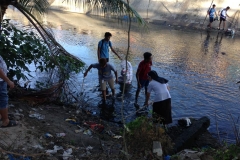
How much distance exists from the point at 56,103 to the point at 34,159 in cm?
285

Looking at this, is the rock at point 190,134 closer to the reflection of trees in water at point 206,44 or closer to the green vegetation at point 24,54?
the green vegetation at point 24,54

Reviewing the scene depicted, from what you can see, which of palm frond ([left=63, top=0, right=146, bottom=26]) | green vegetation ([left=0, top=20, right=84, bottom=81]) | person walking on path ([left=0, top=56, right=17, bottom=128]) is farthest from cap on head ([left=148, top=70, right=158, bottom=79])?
person walking on path ([left=0, top=56, right=17, bottom=128])

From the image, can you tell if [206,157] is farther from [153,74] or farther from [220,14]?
[220,14]

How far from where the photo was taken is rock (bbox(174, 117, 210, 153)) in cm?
510

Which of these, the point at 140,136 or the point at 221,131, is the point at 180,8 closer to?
the point at 221,131

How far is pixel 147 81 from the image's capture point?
7.16 metres

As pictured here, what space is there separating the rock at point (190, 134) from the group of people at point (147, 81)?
408 mm

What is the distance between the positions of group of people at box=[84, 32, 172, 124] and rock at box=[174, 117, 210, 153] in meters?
0.41

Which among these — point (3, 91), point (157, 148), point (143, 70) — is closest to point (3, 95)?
point (3, 91)

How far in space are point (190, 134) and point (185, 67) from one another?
18.6 feet

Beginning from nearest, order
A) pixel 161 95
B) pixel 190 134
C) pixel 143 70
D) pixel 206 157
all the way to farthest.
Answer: pixel 206 157, pixel 161 95, pixel 190 134, pixel 143 70

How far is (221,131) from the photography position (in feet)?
20.2

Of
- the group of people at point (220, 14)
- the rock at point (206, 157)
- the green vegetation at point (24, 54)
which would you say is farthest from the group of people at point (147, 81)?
the group of people at point (220, 14)

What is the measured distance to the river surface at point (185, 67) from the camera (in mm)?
6934
